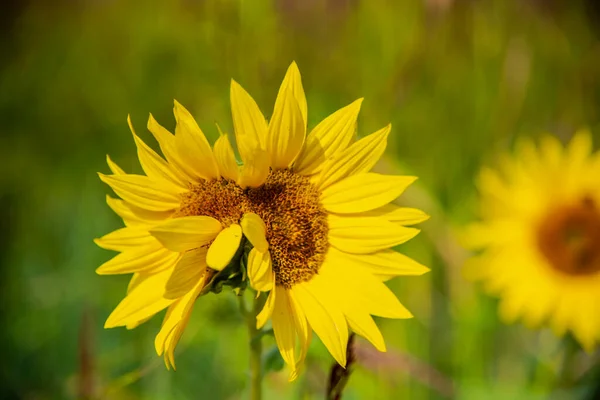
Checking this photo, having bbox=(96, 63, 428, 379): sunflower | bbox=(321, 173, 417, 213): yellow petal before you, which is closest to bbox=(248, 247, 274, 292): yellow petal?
bbox=(96, 63, 428, 379): sunflower

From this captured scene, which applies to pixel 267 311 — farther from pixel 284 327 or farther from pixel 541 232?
pixel 541 232

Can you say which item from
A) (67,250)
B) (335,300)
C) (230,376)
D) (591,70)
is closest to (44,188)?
(67,250)

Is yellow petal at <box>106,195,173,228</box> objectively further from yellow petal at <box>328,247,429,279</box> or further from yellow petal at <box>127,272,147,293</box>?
yellow petal at <box>328,247,429,279</box>

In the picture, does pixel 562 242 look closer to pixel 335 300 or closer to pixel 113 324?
pixel 335 300

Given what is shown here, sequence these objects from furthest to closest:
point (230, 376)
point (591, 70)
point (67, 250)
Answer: point (591, 70) → point (67, 250) → point (230, 376)

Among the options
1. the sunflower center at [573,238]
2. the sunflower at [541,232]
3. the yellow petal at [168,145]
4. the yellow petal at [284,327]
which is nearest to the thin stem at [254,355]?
the yellow petal at [284,327]

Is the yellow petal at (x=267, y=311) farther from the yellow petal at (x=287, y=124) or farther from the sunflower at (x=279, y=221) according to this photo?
the yellow petal at (x=287, y=124)
